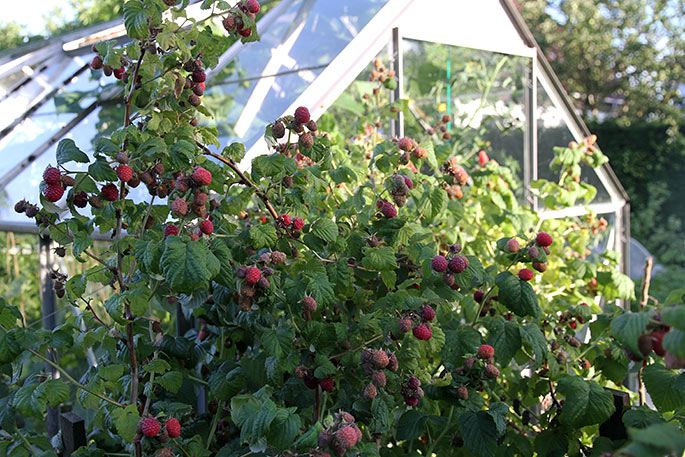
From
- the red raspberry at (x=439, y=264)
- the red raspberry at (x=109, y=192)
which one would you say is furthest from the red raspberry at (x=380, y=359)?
the red raspberry at (x=109, y=192)

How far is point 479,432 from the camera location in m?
1.39

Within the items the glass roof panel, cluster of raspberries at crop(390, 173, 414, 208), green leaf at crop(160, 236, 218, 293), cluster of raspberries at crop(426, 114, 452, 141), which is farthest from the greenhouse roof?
green leaf at crop(160, 236, 218, 293)

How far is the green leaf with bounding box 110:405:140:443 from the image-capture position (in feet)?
4.19

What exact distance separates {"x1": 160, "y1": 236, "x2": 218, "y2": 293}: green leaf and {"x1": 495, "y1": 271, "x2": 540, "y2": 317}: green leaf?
0.68 metres

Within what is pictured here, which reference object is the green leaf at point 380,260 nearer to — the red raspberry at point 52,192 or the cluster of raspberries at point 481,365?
the cluster of raspberries at point 481,365

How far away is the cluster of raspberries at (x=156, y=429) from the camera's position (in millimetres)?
1197

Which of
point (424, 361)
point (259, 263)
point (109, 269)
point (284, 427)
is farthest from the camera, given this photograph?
point (424, 361)

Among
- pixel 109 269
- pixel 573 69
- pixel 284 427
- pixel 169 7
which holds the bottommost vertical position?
pixel 573 69

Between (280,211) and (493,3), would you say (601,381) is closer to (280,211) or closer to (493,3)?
(280,211)

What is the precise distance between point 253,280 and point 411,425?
1.82 feet

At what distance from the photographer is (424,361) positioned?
1748 millimetres

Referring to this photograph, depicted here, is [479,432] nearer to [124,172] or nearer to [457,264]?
[457,264]

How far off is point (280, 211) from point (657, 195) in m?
9.59

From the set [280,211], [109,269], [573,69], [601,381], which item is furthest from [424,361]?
[573,69]
